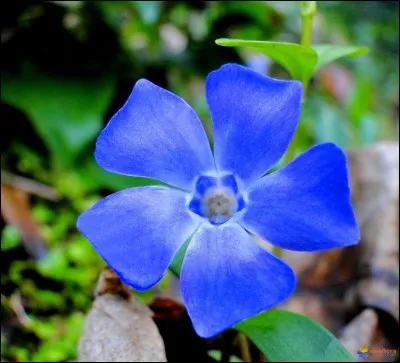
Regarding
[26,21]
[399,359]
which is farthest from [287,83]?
[26,21]

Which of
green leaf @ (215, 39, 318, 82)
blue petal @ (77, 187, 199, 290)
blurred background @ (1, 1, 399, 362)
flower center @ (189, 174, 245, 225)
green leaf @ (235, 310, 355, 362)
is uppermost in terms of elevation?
green leaf @ (215, 39, 318, 82)

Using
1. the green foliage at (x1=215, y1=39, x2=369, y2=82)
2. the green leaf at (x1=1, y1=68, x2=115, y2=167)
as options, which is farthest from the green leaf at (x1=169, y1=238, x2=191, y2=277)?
the green leaf at (x1=1, y1=68, x2=115, y2=167)

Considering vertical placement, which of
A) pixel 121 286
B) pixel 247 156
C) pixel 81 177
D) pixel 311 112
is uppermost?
pixel 247 156

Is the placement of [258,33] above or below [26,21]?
below

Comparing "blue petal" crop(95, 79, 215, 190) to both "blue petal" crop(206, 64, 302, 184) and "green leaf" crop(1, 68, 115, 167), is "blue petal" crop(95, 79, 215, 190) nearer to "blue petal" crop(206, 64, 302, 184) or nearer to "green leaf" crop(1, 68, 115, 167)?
"blue petal" crop(206, 64, 302, 184)

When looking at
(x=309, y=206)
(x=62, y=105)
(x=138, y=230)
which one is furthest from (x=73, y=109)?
(x=309, y=206)

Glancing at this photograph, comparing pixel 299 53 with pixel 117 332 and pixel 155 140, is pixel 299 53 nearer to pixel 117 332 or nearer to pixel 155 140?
pixel 155 140

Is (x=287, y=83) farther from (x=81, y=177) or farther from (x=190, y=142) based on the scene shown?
(x=81, y=177)
